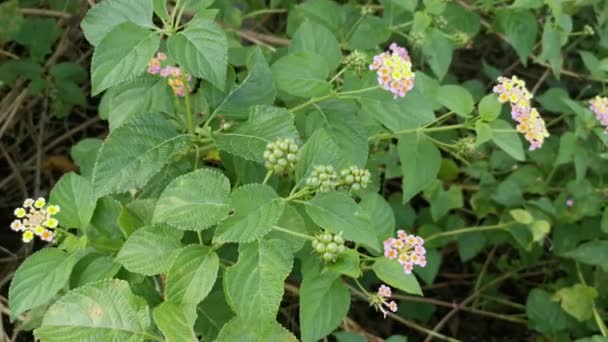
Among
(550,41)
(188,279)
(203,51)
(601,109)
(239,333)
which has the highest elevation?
(203,51)

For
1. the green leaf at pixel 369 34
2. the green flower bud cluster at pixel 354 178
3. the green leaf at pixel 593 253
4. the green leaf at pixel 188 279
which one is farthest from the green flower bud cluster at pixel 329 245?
the green leaf at pixel 593 253

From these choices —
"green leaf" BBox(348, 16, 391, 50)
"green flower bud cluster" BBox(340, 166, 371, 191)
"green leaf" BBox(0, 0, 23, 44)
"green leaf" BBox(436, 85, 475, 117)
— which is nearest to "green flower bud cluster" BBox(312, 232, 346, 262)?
"green flower bud cluster" BBox(340, 166, 371, 191)

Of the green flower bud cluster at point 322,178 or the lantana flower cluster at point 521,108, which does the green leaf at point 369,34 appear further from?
the green flower bud cluster at point 322,178

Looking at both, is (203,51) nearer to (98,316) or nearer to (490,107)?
(98,316)

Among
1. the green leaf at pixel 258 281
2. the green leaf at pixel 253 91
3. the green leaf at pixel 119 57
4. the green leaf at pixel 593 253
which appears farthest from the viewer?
the green leaf at pixel 593 253

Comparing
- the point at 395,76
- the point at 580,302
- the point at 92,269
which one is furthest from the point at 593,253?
the point at 92,269

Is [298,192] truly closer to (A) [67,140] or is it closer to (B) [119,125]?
(B) [119,125]

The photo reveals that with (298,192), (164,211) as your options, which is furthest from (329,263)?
(164,211)

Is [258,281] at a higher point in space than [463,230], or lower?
higher
